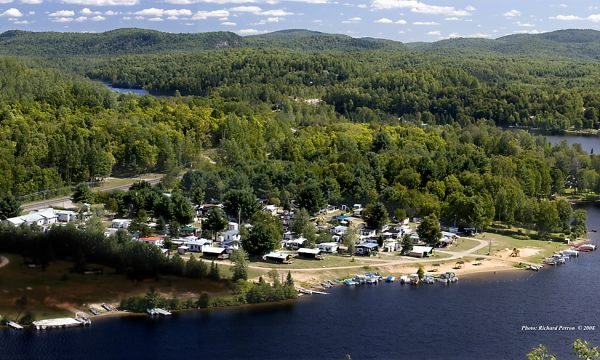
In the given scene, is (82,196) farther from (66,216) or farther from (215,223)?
(215,223)

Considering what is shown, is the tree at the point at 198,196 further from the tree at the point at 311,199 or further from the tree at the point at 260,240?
the tree at the point at 260,240

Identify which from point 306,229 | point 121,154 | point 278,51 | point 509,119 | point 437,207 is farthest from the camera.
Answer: point 278,51

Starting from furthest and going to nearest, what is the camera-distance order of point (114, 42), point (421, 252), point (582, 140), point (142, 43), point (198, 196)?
point (114, 42) → point (142, 43) → point (582, 140) → point (198, 196) → point (421, 252)

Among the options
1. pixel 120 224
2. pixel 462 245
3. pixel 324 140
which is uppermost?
pixel 324 140

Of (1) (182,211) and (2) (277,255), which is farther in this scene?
(1) (182,211)

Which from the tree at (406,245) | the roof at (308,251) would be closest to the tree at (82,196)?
the roof at (308,251)

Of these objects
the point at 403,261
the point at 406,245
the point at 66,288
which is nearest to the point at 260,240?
the point at 403,261

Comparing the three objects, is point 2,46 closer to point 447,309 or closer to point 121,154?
point 121,154

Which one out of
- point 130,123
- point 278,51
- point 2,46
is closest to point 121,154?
point 130,123
